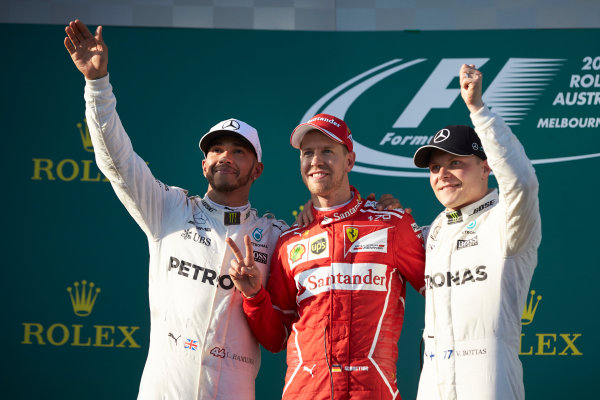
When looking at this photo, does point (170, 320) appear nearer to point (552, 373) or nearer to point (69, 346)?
point (69, 346)

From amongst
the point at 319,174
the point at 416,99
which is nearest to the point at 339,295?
the point at 319,174

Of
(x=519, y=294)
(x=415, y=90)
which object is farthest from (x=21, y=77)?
(x=519, y=294)

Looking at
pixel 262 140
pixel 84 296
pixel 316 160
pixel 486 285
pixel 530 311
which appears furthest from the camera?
pixel 262 140

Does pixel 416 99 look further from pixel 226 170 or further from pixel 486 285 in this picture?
pixel 486 285

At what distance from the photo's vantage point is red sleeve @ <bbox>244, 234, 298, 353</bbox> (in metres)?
2.29

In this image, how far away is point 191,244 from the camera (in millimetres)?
2436

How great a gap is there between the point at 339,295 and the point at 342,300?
0.07ft

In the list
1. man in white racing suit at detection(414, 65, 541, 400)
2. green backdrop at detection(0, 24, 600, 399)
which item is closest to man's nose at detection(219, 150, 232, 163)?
man in white racing suit at detection(414, 65, 541, 400)

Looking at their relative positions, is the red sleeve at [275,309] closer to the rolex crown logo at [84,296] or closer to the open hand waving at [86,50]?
the open hand waving at [86,50]

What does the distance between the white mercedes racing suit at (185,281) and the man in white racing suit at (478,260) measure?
0.69 m

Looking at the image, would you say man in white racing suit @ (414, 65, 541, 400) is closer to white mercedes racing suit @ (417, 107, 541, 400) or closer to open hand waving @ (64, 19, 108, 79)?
white mercedes racing suit @ (417, 107, 541, 400)

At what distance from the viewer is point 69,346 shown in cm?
354

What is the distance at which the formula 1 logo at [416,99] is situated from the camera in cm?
360

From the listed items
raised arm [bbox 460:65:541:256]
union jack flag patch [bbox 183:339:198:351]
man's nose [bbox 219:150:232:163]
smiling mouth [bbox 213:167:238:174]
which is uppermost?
man's nose [bbox 219:150:232:163]
